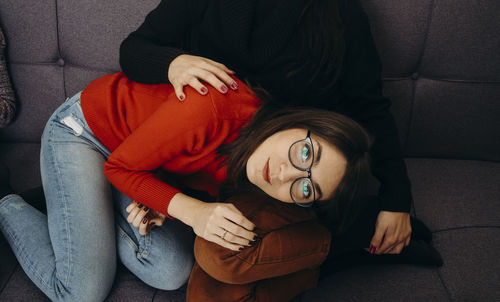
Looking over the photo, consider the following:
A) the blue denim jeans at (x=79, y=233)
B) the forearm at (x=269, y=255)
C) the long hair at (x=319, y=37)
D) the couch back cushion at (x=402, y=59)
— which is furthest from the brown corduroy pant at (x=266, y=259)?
the couch back cushion at (x=402, y=59)

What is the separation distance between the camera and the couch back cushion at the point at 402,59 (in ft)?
3.22

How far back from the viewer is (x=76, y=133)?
0.93m

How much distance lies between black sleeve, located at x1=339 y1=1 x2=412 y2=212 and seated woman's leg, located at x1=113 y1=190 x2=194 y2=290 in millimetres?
568

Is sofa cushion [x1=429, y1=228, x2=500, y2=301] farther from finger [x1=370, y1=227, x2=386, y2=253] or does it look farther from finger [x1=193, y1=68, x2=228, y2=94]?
finger [x1=193, y1=68, x2=228, y2=94]

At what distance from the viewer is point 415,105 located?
110cm

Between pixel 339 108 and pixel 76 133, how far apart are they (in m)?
0.75

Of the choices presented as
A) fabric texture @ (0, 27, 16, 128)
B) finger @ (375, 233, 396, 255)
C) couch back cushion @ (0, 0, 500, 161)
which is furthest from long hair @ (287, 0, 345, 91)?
fabric texture @ (0, 27, 16, 128)

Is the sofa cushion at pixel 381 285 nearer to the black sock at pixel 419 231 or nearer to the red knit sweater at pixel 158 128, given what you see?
the black sock at pixel 419 231

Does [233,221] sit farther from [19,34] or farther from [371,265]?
[19,34]

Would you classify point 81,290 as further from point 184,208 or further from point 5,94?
point 5,94

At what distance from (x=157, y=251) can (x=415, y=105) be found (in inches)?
36.9

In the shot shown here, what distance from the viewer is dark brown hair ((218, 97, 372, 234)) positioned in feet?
2.46

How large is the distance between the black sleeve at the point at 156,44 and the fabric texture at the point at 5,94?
440 millimetres

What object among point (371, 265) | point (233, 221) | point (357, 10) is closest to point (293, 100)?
point (357, 10)
